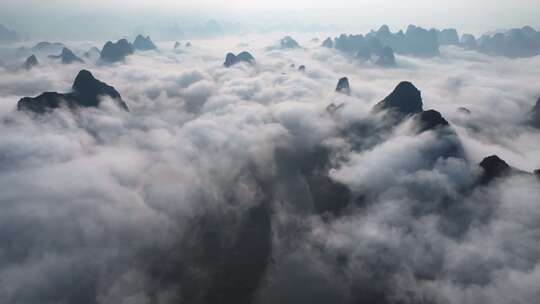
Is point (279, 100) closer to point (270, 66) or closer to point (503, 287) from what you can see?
point (270, 66)

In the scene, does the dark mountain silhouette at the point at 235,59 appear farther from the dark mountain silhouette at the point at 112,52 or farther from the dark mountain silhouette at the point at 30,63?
the dark mountain silhouette at the point at 30,63

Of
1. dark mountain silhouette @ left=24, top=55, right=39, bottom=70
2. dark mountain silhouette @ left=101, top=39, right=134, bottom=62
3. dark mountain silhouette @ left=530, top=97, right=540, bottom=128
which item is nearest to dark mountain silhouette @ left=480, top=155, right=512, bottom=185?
dark mountain silhouette @ left=530, top=97, right=540, bottom=128

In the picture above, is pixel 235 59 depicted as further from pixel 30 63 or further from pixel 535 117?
pixel 535 117

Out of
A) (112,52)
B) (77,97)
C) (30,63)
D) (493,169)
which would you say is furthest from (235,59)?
(493,169)

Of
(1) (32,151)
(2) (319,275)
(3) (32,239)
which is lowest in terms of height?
(2) (319,275)

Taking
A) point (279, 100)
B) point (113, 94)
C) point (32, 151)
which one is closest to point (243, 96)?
point (279, 100)

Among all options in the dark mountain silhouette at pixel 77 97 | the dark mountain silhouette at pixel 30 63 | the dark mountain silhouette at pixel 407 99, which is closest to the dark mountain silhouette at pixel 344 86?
the dark mountain silhouette at pixel 407 99
